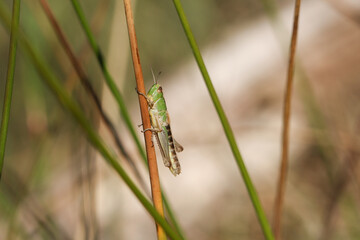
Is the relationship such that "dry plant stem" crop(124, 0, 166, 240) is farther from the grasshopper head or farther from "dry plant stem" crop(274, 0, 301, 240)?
the grasshopper head

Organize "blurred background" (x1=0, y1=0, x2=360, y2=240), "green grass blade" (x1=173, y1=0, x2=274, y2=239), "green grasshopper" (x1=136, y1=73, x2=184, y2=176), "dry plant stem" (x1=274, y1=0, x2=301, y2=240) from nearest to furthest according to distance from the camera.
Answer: "green grass blade" (x1=173, y1=0, x2=274, y2=239), "dry plant stem" (x1=274, y1=0, x2=301, y2=240), "green grasshopper" (x1=136, y1=73, x2=184, y2=176), "blurred background" (x1=0, y1=0, x2=360, y2=240)

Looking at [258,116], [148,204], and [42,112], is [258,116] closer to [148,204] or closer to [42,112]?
[42,112]

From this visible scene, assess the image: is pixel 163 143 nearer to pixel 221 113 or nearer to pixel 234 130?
pixel 234 130

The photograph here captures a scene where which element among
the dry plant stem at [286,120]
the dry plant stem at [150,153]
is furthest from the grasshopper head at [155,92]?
the dry plant stem at [150,153]

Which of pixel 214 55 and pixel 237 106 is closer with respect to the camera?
pixel 237 106

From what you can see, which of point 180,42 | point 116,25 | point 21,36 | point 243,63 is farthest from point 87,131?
point 180,42

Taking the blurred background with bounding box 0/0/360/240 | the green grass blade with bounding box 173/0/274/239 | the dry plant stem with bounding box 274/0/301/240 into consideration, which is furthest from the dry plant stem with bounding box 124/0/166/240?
the blurred background with bounding box 0/0/360/240

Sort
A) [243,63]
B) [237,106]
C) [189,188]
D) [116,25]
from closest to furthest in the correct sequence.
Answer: [116,25]
[189,188]
[237,106]
[243,63]
